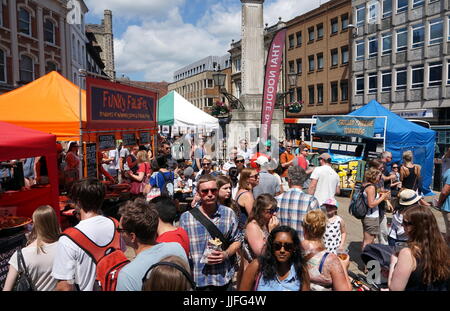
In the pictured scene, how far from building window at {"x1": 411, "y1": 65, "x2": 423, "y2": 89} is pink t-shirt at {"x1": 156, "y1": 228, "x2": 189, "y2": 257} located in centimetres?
2855

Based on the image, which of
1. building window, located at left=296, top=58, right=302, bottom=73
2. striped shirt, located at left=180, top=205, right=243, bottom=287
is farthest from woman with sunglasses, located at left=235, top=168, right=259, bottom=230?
building window, located at left=296, top=58, right=302, bottom=73

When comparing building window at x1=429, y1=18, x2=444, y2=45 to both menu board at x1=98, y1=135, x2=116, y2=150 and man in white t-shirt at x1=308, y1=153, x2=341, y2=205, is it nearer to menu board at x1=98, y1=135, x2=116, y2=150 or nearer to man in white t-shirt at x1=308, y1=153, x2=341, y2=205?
man in white t-shirt at x1=308, y1=153, x2=341, y2=205

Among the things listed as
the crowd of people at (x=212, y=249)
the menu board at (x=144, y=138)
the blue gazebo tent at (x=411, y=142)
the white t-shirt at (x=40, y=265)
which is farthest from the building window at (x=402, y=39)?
the white t-shirt at (x=40, y=265)

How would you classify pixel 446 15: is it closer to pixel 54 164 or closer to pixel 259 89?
pixel 259 89

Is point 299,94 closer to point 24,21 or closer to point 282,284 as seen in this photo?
point 24,21

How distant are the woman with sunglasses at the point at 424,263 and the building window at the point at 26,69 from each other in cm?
2607

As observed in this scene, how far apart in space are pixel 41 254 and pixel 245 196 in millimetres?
2284

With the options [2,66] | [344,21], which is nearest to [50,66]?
[2,66]

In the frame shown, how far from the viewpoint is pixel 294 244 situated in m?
2.39

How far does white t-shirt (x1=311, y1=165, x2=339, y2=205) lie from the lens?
18.3 feet

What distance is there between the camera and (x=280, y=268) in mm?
2381

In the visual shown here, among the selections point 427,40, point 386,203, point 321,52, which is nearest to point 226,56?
point 321,52

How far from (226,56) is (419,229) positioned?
203ft

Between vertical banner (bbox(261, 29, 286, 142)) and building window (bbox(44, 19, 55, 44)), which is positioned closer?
vertical banner (bbox(261, 29, 286, 142))
